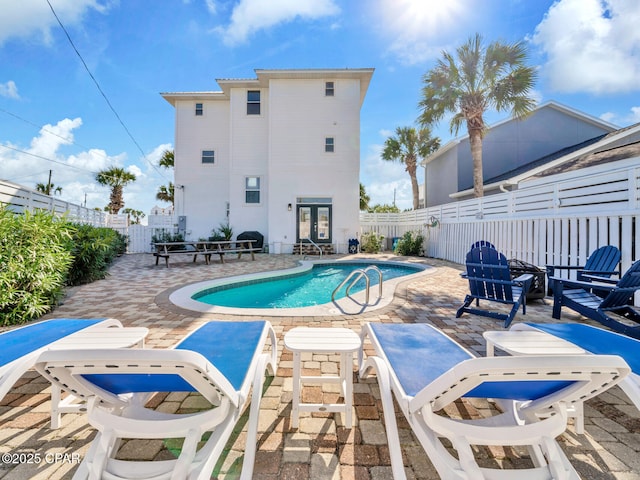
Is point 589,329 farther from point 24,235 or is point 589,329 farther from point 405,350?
point 24,235

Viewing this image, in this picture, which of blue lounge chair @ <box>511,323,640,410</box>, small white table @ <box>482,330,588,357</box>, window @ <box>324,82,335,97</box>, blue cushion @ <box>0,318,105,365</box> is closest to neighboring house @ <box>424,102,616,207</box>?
window @ <box>324,82,335,97</box>

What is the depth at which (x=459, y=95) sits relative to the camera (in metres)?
11.7

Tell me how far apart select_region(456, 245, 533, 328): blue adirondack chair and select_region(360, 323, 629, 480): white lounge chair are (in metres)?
2.62

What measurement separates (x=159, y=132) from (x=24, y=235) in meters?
14.7

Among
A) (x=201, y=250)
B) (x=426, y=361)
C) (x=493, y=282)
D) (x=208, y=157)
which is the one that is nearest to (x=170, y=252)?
(x=201, y=250)

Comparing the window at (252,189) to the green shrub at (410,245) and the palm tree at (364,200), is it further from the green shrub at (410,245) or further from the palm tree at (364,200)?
the palm tree at (364,200)

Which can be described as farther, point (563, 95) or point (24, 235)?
point (563, 95)

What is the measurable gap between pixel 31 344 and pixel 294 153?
12.7 m

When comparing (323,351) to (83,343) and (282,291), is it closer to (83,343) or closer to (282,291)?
(83,343)

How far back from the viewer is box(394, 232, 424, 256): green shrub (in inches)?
501

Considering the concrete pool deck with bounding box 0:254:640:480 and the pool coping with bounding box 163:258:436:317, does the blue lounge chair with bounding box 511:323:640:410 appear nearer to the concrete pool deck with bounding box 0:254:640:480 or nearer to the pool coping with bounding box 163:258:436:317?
the concrete pool deck with bounding box 0:254:640:480

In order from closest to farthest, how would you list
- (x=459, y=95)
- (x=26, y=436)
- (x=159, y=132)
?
(x=26, y=436) < (x=459, y=95) < (x=159, y=132)

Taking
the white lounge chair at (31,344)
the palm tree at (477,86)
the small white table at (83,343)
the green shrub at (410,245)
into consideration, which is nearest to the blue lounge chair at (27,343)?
the white lounge chair at (31,344)

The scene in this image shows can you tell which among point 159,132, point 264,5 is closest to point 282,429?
point 264,5
